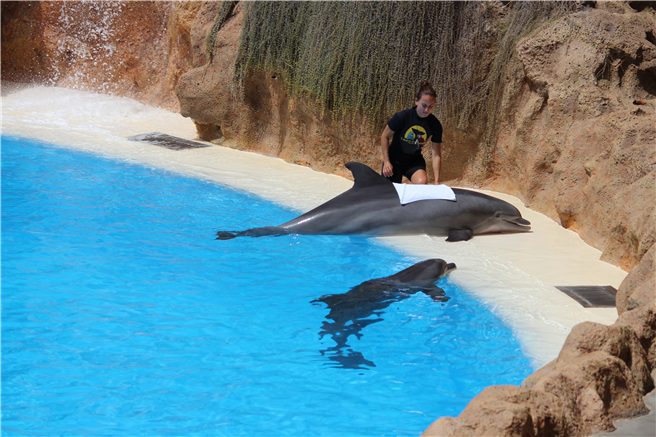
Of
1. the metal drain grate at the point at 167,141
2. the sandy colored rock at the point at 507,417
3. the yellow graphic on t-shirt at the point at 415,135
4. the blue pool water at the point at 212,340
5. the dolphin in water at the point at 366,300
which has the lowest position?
the blue pool water at the point at 212,340

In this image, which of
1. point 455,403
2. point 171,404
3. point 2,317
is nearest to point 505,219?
point 455,403

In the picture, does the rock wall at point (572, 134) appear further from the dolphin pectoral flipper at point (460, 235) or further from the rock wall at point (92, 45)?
the rock wall at point (92, 45)

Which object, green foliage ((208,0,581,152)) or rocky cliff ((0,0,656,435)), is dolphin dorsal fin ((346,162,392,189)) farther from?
green foliage ((208,0,581,152))

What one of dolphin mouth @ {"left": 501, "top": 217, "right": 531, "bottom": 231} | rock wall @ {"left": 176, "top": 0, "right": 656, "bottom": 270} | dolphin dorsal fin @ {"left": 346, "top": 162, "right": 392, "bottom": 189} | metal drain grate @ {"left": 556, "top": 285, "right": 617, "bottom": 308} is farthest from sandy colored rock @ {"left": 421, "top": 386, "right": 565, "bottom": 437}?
dolphin mouth @ {"left": 501, "top": 217, "right": 531, "bottom": 231}

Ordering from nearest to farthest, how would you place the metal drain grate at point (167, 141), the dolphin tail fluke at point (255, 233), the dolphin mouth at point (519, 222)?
the dolphin tail fluke at point (255, 233), the dolphin mouth at point (519, 222), the metal drain grate at point (167, 141)

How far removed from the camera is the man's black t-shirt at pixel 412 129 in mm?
6359

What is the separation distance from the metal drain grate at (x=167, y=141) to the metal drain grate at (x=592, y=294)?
24.4ft

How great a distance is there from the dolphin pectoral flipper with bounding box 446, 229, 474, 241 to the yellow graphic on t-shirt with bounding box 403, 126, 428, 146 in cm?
114

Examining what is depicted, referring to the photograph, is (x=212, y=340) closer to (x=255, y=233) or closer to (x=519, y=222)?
(x=255, y=233)

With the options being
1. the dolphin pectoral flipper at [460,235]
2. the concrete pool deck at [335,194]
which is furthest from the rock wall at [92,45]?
the dolphin pectoral flipper at [460,235]

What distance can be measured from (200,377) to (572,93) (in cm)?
534

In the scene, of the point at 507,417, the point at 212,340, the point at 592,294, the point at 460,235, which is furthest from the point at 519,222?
the point at 507,417

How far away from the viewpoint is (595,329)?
245 centimetres

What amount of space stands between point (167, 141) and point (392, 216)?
19.9 feet
